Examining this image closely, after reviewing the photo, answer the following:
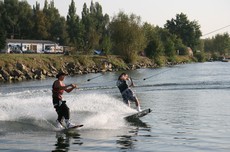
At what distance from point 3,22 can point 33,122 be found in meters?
104

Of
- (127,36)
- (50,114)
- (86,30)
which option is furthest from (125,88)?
(86,30)

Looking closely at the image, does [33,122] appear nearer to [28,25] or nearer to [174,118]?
[174,118]

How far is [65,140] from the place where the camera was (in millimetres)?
14211

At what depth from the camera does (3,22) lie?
4579 inches

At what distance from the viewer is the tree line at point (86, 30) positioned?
9875 centimetres

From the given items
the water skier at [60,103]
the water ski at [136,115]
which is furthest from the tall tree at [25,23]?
the water skier at [60,103]

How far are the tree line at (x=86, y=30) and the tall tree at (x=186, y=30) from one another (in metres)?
21.4

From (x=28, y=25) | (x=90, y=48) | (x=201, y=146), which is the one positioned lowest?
(x=201, y=146)

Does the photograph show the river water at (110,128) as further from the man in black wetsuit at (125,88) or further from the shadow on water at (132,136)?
the man in black wetsuit at (125,88)

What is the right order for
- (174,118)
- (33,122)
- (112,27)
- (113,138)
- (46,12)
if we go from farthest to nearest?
(46,12) < (112,27) < (174,118) < (33,122) < (113,138)

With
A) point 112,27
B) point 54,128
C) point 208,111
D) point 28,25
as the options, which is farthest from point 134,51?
point 54,128

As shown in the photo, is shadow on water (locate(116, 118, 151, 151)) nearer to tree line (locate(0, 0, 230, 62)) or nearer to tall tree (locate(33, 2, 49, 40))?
tree line (locate(0, 0, 230, 62))

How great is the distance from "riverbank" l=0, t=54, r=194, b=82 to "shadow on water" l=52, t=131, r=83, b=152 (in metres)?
39.8

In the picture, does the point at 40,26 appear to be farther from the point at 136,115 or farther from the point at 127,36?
the point at 136,115
